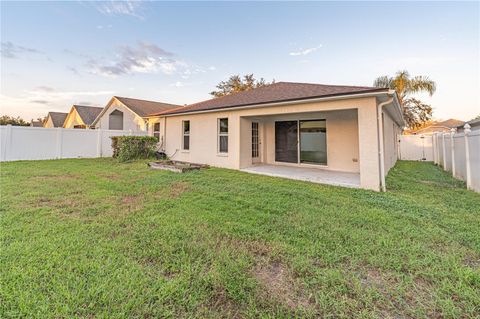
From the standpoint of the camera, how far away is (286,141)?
9961mm

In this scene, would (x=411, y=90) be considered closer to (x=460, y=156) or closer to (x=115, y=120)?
(x=460, y=156)

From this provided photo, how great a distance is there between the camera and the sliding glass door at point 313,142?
352 inches

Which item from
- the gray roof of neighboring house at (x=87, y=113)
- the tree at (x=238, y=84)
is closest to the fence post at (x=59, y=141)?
the gray roof of neighboring house at (x=87, y=113)

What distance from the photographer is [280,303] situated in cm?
183

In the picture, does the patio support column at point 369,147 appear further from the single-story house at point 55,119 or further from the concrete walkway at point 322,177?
the single-story house at point 55,119

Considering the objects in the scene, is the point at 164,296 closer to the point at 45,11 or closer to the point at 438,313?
the point at 438,313

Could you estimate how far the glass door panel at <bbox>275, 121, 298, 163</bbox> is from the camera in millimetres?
9648

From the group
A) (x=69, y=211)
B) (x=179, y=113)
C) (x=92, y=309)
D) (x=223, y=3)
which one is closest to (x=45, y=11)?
(x=179, y=113)

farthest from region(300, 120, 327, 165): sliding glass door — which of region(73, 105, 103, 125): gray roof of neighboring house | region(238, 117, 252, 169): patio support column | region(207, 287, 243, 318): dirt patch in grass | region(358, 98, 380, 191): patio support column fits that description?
region(73, 105, 103, 125): gray roof of neighboring house

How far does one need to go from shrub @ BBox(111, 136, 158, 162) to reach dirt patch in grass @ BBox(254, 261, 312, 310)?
36.8 ft

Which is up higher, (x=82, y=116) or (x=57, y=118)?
(x=57, y=118)

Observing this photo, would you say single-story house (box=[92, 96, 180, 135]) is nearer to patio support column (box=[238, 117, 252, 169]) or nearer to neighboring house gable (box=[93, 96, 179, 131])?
neighboring house gable (box=[93, 96, 179, 131])

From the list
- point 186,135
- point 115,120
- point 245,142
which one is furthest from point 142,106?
point 245,142

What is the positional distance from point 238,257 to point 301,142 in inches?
Result: 307
